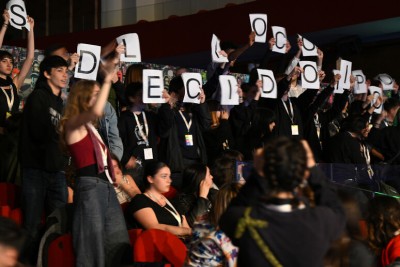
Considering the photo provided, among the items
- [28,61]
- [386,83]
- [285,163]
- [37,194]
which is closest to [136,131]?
[28,61]

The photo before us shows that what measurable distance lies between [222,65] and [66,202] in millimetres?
2626

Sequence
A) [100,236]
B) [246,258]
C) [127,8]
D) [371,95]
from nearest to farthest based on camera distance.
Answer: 1. [246,258]
2. [100,236]
3. [371,95]
4. [127,8]

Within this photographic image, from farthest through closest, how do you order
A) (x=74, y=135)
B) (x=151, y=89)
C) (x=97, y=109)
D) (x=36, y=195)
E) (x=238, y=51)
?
(x=238, y=51)
(x=151, y=89)
(x=36, y=195)
(x=74, y=135)
(x=97, y=109)

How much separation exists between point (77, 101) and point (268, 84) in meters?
3.24

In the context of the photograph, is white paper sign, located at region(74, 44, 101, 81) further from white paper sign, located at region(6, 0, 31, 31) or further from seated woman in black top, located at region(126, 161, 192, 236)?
seated woman in black top, located at region(126, 161, 192, 236)

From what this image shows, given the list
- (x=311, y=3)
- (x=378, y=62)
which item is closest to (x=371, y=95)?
(x=311, y=3)

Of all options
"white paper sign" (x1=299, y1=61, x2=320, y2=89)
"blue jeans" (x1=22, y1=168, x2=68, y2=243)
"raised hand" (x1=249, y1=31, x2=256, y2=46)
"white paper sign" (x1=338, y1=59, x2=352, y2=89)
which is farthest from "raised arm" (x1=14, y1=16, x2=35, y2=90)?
"white paper sign" (x1=338, y1=59, x2=352, y2=89)

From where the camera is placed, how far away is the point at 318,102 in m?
8.39

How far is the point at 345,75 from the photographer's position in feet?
29.0

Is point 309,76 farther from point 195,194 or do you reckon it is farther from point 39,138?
point 39,138

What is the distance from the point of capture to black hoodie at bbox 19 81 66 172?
17.3 ft

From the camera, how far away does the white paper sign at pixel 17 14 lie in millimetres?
6766

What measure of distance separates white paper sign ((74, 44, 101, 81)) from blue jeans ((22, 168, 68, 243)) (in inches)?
44.5

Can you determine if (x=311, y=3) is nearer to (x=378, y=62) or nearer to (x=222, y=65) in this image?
(x=378, y=62)
